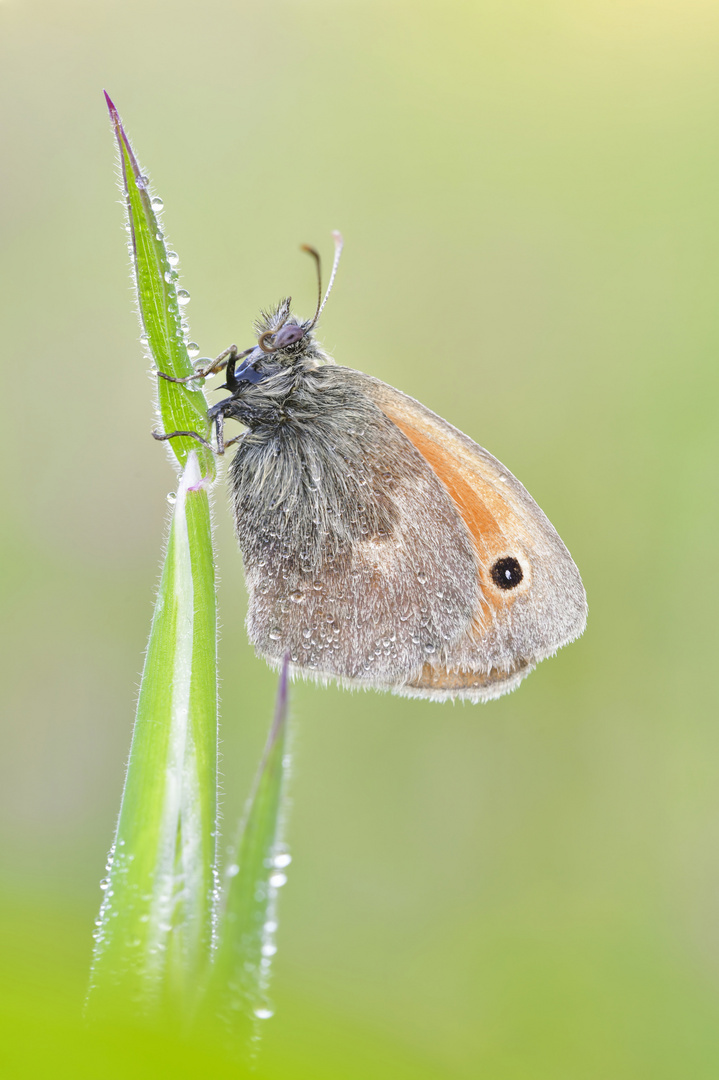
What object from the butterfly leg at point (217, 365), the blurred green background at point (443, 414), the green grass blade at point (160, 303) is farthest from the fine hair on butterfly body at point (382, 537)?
the blurred green background at point (443, 414)

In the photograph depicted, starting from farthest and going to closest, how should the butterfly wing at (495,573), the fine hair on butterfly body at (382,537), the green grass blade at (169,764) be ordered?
the butterfly wing at (495,573) → the fine hair on butterfly body at (382,537) → the green grass blade at (169,764)

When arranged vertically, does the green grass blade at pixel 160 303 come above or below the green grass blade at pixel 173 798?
above

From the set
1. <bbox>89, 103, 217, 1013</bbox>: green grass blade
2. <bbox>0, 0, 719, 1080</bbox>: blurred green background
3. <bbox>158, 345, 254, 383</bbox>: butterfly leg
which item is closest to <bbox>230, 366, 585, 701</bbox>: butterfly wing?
<bbox>158, 345, 254, 383</bbox>: butterfly leg

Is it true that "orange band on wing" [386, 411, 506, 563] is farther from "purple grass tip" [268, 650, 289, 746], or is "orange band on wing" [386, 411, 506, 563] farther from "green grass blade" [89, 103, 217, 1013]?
"purple grass tip" [268, 650, 289, 746]

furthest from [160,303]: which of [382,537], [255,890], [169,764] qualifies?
[382,537]

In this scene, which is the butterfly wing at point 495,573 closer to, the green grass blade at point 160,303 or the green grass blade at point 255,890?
the green grass blade at point 160,303

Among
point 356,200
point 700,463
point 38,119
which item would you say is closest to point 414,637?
point 700,463
